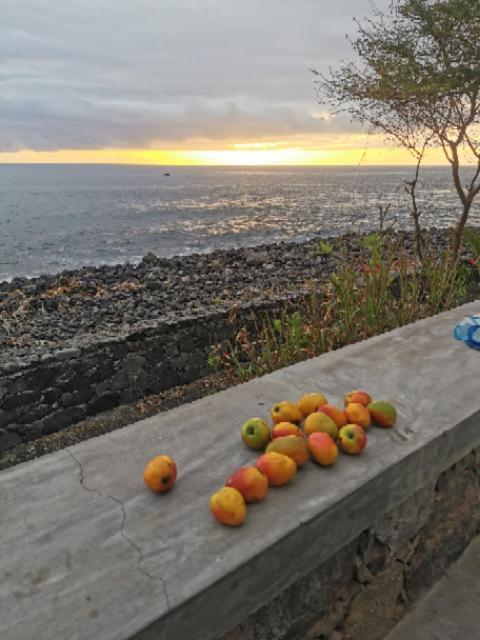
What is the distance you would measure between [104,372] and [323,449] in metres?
4.60

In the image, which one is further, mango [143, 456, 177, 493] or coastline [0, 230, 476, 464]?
coastline [0, 230, 476, 464]

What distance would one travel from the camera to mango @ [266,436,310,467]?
182 cm

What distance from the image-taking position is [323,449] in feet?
6.04

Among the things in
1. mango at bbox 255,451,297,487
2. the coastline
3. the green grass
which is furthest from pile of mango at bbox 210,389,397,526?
the coastline

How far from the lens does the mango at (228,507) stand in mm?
1557

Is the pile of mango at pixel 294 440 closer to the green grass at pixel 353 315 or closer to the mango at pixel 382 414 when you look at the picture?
the mango at pixel 382 414

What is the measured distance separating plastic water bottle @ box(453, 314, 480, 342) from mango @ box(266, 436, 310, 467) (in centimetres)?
166

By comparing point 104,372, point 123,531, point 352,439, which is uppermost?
point 352,439

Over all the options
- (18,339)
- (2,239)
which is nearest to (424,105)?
(18,339)

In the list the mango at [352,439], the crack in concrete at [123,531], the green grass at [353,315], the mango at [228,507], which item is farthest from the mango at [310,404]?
the green grass at [353,315]

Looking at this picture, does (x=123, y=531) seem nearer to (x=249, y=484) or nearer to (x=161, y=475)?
(x=161, y=475)

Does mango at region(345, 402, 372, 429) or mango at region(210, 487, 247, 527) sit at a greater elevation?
mango at region(345, 402, 372, 429)

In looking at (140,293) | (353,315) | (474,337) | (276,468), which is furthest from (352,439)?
(140,293)

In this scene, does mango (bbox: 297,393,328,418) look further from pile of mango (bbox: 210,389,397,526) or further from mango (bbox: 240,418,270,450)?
mango (bbox: 240,418,270,450)
